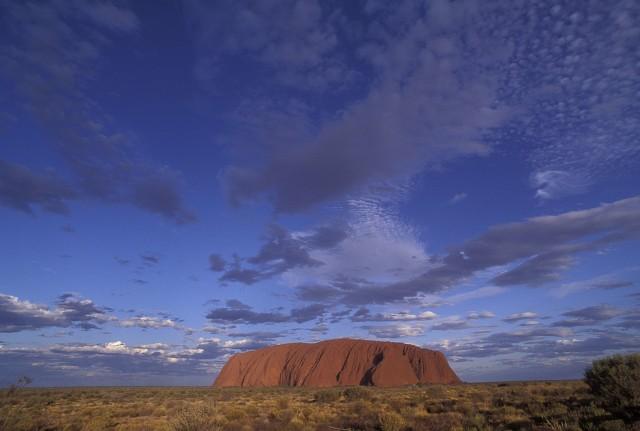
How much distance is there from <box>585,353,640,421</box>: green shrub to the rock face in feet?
228

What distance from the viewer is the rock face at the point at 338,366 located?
→ 8706 centimetres

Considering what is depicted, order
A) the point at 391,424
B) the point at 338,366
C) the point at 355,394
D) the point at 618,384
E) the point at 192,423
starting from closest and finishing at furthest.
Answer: the point at 192,423
the point at 618,384
the point at 391,424
the point at 355,394
the point at 338,366

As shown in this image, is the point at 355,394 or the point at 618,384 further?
the point at 355,394

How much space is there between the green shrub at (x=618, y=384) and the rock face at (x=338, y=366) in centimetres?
6954

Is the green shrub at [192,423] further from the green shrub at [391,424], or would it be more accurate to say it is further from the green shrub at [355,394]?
the green shrub at [355,394]

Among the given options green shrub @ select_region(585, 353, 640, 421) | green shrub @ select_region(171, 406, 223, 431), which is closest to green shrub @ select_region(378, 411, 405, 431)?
green shrub @ select_region(171, 406, 223, 431)

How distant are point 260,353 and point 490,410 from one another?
112m

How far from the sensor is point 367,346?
4104 inches

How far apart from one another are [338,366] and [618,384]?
298ft

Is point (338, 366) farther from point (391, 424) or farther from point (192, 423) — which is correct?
point (192, 423)

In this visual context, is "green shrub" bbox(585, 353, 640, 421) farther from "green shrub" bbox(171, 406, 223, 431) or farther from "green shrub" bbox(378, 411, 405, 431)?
"green shrub" bbox(171, 406, 223, 431)

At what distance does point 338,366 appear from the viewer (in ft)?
325

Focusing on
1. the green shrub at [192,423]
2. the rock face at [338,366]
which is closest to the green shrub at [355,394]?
the green shrub at [192,423]

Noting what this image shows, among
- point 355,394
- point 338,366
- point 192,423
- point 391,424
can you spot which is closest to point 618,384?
point 391,424
